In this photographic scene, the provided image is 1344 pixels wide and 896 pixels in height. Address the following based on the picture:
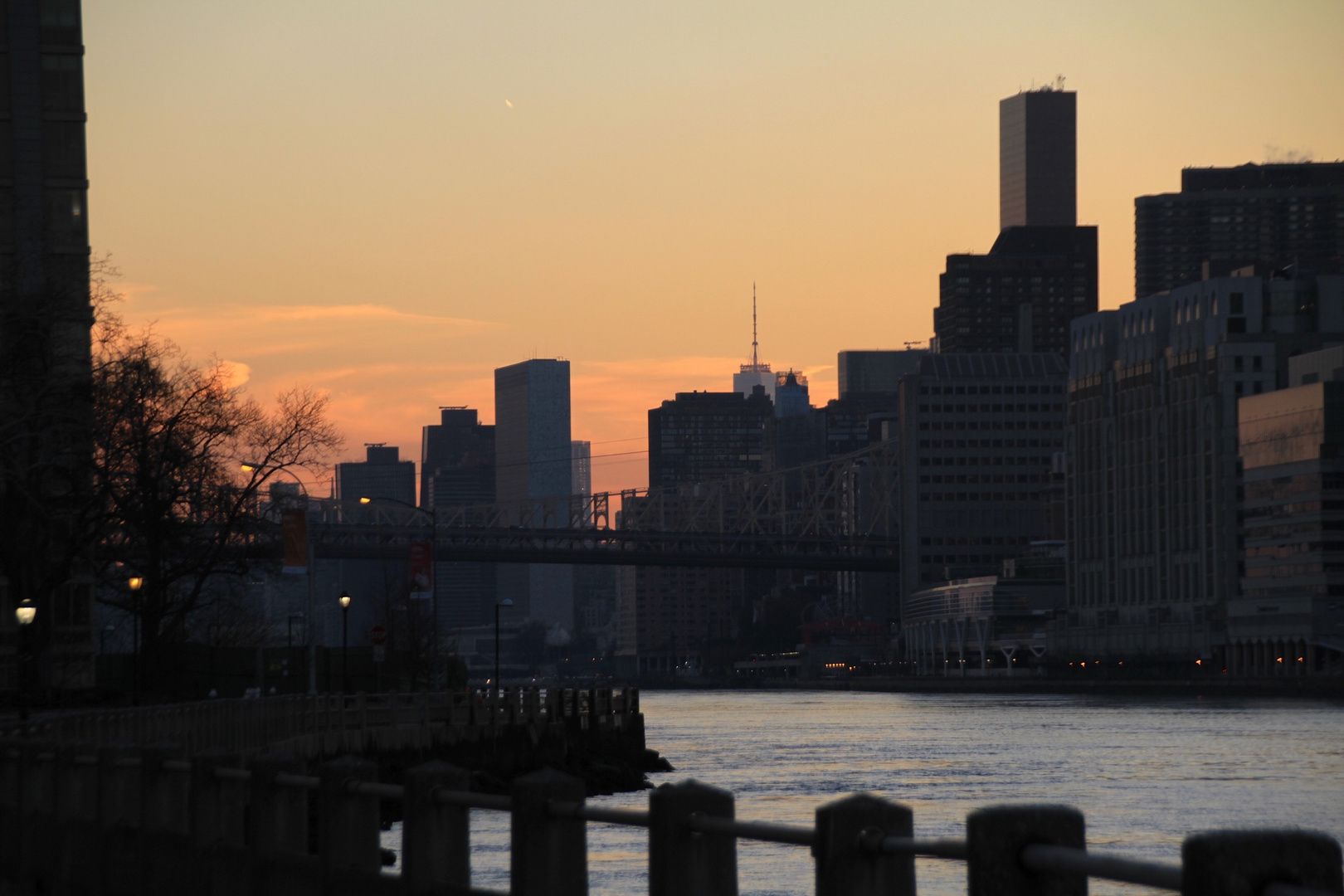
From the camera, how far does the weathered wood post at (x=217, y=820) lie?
1384 centimetres

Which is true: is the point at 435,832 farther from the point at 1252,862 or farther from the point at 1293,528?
the point at 1293,528

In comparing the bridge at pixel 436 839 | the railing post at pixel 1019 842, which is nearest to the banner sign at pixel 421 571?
the bridge at pixel 436 839

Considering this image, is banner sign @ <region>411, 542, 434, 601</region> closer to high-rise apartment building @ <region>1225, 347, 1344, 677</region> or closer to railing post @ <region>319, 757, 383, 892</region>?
railing post @ <region>319, 757, 383, 892</region>

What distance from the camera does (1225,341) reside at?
630 feet

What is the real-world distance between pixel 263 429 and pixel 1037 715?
79691 mm

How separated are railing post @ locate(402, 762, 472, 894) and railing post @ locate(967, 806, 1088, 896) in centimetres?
454

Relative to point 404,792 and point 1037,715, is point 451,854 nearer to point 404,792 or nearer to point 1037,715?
point 404,792

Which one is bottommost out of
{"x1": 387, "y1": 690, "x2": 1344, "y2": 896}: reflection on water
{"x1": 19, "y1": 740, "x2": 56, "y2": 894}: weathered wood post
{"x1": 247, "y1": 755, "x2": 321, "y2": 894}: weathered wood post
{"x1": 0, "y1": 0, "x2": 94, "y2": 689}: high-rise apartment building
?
{"x1": 387, "y1": 690, "x2": 1344, "y2": 896}: reflection on water

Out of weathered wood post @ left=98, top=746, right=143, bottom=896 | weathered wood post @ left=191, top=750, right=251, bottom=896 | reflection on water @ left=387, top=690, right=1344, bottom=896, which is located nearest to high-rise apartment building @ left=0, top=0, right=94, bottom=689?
reflection on water @ left=387, top=690, right=1344, bottom=896

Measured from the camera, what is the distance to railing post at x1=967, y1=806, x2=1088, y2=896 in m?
6.41

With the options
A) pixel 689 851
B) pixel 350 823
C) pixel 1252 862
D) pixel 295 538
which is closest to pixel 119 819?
Answer: pixel 350 823

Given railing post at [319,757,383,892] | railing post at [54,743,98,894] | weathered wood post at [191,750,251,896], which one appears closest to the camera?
railing post at [319,757,383,892]

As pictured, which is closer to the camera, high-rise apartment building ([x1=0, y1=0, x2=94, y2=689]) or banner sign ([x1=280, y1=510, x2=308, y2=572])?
high-rise apartment building ([x1=0, y1=0, x2=94, y2=689])

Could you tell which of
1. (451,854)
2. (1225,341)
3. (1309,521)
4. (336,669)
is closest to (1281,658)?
(1309,521)
